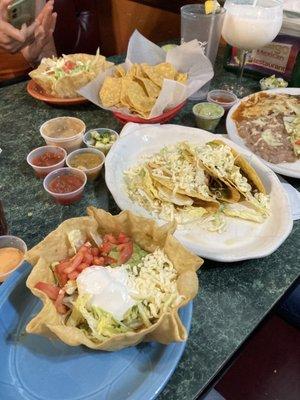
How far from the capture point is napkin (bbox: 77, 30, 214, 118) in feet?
5.45

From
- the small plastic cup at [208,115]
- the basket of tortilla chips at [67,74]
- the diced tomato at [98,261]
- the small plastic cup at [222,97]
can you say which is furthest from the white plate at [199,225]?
the basket of tortilla chips at [67,74]

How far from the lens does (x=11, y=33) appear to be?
218 cm

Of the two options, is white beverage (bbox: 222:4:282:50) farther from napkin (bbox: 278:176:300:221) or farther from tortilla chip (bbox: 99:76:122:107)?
napkin (bbox: 278:176:300:221)

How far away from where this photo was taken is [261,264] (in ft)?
3.82

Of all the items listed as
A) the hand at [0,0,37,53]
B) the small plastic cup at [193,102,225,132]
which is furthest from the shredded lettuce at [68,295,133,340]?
the hand at [0,0,37,53]

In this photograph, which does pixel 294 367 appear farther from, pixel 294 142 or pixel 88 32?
pixel 88 32

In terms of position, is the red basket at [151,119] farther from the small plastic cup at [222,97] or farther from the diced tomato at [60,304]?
the diced tomato at [60,304]

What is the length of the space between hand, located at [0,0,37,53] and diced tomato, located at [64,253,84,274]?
178 cm

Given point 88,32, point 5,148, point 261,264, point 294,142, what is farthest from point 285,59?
point 88,32

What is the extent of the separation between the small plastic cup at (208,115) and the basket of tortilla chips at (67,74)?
60 centimetres

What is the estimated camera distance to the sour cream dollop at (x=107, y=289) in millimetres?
833

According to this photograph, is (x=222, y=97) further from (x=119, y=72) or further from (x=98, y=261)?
(x=98, y=261)

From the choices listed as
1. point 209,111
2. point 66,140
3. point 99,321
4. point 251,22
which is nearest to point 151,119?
point 209,111

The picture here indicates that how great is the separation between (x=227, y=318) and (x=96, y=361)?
38cm
